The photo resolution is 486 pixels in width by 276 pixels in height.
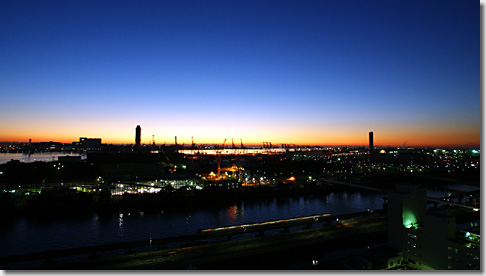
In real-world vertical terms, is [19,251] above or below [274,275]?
below

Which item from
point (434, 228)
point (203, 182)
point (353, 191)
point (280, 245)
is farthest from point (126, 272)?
point (353, 191)

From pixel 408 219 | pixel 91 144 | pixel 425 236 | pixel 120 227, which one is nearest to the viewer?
pixel 425 236

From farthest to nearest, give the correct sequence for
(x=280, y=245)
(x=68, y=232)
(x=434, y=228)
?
(x=68, y=232), (x=280, y=245), (x=434, y=228)

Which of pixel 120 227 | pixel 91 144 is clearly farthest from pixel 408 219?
pixel 91 144

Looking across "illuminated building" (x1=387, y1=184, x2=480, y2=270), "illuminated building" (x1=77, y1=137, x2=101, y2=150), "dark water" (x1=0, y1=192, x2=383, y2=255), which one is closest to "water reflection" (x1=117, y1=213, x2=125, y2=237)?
"dark water" (x1=0, y1=192, x2=383, y2=255)

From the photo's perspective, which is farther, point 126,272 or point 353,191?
point 353,191

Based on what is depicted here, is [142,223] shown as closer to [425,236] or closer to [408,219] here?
[408,219]

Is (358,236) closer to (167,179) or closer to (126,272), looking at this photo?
(126,272)

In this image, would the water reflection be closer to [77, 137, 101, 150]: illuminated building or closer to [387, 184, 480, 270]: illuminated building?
[387, 184, 480, 270]: illuminated building

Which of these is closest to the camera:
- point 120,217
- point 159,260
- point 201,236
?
point 159,260
